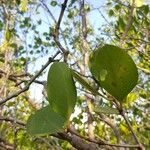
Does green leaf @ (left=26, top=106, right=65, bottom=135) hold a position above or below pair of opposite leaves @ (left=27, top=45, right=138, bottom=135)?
below

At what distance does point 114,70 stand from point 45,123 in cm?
11

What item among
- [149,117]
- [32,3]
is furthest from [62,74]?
[32,3]

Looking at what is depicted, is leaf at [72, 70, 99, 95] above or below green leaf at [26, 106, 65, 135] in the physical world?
above

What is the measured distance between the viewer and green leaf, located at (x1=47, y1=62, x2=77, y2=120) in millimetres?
452

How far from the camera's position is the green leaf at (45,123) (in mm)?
483

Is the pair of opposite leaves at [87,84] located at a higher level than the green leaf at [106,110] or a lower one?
higher

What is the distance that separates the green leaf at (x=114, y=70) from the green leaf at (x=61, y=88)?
1.3 inches

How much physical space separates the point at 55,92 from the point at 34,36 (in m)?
3.91

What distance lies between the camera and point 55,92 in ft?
1.52

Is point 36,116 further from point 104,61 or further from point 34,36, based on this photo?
point 34,36

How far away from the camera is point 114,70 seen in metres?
0.47

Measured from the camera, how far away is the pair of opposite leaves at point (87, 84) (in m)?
0.45

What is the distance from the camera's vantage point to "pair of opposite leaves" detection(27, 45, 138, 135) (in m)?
0.45

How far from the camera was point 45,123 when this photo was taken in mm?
492
